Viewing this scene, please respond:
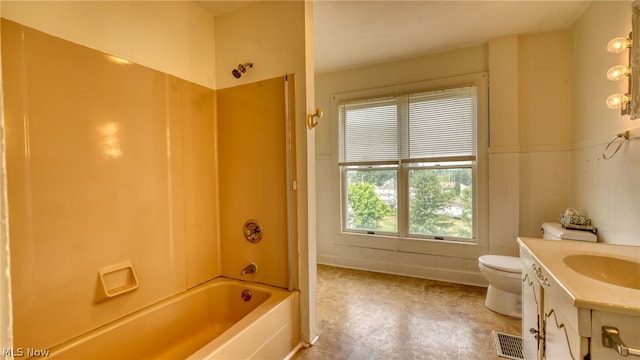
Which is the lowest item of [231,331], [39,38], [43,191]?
[231,331]

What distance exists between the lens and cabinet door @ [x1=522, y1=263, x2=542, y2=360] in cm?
134

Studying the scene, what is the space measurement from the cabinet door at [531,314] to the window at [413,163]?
1.49 m

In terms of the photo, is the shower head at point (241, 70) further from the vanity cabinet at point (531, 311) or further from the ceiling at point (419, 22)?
the vanity cabinet at point (531, 311)

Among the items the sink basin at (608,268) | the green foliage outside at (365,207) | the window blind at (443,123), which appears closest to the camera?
the sink basin at (608,268)

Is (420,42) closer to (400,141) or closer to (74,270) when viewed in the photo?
(400,141)

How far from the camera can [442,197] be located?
3.14 meters

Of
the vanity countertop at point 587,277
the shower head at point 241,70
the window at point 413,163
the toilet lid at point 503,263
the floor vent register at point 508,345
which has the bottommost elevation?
the floor vent register at point 508,345

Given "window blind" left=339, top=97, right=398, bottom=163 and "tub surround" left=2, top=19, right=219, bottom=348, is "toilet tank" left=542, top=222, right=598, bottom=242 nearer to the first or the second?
"window blind" left=339, top=97, right=398, bottom=163

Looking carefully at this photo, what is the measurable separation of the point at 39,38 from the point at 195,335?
1.94 meters

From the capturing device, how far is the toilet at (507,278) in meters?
2.23

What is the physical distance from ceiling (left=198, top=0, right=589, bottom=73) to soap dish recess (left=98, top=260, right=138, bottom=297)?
193 cm

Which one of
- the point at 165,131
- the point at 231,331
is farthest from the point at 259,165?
the point at 231,331

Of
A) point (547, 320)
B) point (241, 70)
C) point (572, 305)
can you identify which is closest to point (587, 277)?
point (572, 305)

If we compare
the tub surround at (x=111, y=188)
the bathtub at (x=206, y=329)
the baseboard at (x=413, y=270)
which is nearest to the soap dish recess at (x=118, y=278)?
the tub surround at (x=111, y=188)
